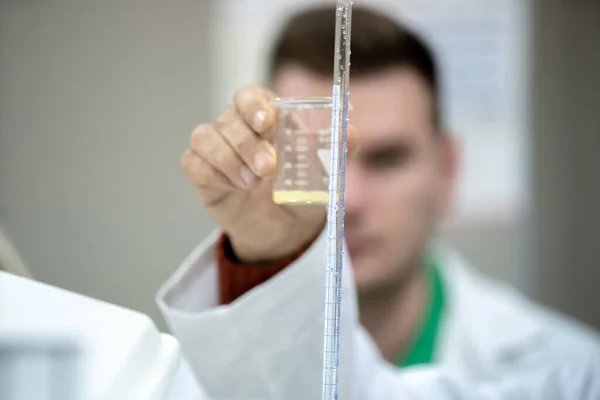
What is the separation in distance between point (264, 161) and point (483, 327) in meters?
1.29

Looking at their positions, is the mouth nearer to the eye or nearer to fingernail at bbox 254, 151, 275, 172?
the eye

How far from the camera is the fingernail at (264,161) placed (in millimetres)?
521

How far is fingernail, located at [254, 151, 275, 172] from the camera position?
1.71 ft

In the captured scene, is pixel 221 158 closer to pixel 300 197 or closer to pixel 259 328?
pixel 300 197

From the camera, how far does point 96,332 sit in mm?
412

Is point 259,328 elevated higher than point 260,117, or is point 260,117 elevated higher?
point 260,117

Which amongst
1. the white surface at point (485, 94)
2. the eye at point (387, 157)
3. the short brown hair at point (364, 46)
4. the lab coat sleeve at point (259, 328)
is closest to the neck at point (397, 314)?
the eye at point (387, 157)

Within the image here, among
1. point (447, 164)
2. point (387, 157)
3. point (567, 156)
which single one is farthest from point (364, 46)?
point (567, 156)

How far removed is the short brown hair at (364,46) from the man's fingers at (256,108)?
609 millimetres

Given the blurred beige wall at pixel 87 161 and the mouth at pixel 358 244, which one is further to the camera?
the mouth at pixel 358 244

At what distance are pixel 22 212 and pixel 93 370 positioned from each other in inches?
10.1

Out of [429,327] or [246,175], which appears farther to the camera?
[429,327]

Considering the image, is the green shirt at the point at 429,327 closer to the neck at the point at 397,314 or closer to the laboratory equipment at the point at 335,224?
the neck at the point at 397,314

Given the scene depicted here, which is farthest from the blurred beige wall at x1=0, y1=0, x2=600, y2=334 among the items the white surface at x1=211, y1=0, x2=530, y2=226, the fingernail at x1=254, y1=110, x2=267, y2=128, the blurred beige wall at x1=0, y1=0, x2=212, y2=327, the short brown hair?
the white surface at x1=211, y1=0, x2=530, y2=226
